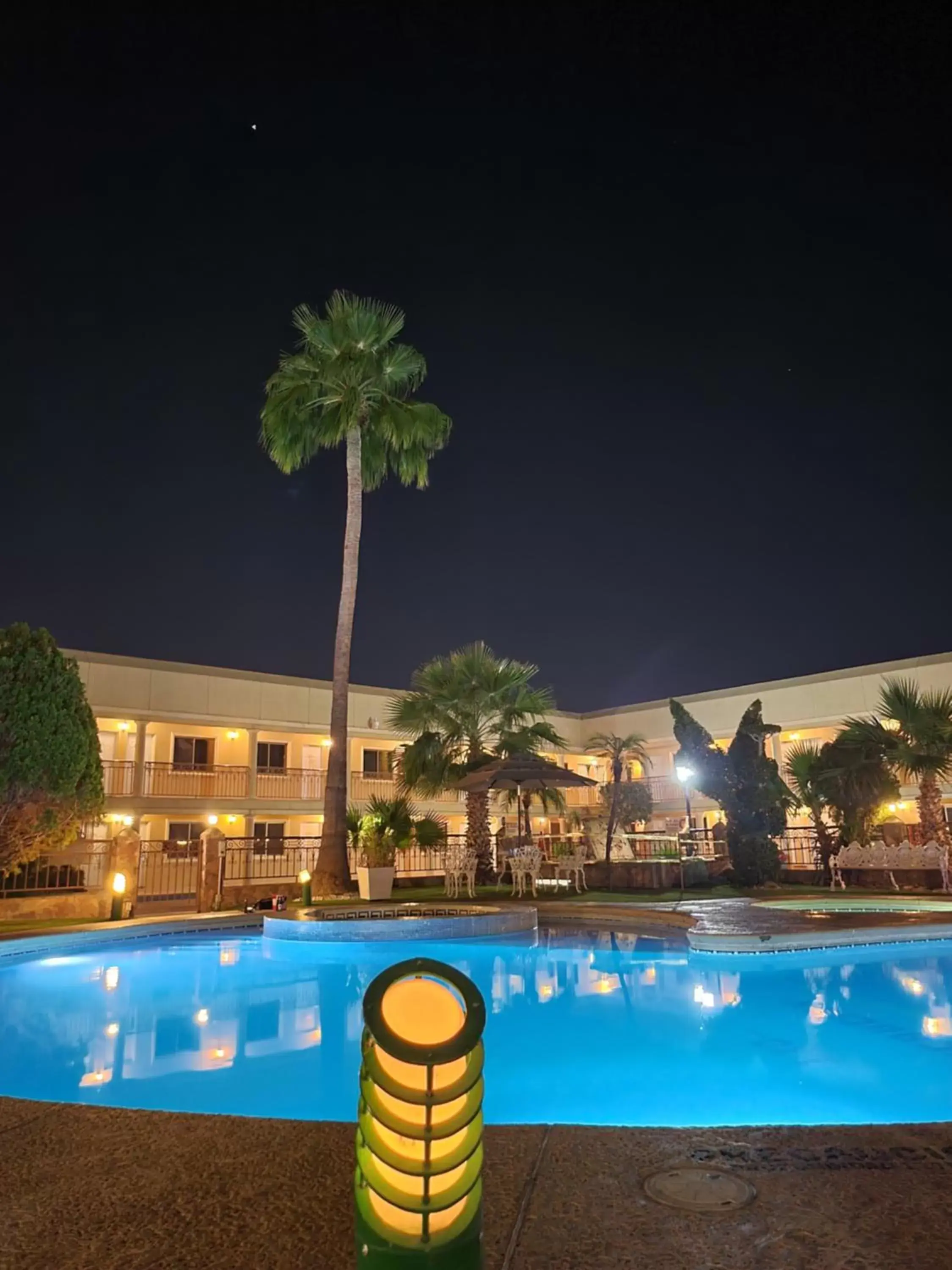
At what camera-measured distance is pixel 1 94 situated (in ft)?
63.7

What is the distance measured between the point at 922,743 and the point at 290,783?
1807 centimetres

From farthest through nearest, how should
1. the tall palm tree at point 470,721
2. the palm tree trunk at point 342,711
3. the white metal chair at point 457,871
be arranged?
the tall palm tree at point 470,721, the white metal chair at point 457,871, the palm tree trunk at point 342,711

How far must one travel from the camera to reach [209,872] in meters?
17.1

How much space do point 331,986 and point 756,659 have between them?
5196cm

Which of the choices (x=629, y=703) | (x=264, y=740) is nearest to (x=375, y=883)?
(x=264, y=740)

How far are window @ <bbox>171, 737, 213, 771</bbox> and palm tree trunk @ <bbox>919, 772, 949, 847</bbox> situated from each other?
19.5 meters

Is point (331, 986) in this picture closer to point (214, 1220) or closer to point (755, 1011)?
point (755, 1011)

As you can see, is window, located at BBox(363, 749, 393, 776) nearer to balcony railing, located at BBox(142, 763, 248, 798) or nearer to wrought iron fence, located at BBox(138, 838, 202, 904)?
balcony railing, located at BBox(142, 763, 248, 798)

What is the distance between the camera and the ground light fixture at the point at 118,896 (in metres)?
15.5

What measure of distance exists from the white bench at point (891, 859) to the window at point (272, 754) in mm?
17123

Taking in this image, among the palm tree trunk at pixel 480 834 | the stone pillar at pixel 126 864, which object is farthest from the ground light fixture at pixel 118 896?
the palm tree trunk at pixel 480 834

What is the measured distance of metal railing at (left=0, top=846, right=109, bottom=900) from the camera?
634 inches

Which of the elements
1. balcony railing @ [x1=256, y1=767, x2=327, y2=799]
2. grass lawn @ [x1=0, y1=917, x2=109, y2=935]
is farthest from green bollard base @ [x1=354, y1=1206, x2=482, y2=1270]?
balcony railing @ [x1=256, y1=767, x2=327, y2=799]

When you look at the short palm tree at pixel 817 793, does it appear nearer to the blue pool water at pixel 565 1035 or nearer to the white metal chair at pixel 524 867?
the white metal chair at pixel 524 867
